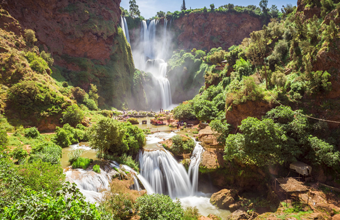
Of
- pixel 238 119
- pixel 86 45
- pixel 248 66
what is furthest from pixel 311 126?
pixel 86 45

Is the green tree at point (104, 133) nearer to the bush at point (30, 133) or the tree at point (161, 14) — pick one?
the bush at point (30, 133)

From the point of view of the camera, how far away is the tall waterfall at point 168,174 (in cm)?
1700

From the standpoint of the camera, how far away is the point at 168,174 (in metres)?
17.6

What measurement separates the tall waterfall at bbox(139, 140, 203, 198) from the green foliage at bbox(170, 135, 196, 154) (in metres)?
1.07

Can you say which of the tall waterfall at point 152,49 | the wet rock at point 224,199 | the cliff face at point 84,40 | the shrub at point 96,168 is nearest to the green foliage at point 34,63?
the cliff face at point 84,40

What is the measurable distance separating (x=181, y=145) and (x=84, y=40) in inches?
1591

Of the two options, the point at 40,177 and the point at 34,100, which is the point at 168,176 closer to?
the point at 40,177

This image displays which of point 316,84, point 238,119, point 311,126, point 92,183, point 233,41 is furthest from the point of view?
point 233,41

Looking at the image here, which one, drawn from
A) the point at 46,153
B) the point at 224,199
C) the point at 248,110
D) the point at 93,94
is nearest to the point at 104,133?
the point at 46,153

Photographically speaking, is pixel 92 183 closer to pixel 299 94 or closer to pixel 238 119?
pixel 238 119

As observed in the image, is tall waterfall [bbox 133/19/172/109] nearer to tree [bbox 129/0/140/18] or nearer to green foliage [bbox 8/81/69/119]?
tree [bbox 129/0/140/18]

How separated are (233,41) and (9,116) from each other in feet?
248

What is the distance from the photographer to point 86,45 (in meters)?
44.6

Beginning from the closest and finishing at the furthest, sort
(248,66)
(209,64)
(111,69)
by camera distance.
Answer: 1. (248,66)
2. (111,69)
3. (209,64)
